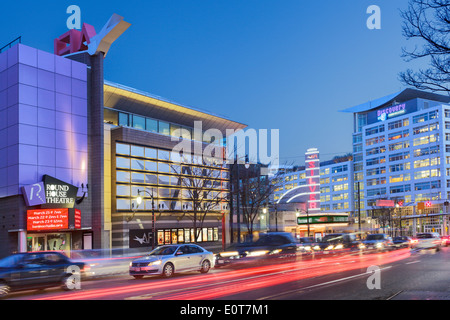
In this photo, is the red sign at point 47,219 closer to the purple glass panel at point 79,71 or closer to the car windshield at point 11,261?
the purple glass panel at point 79,71

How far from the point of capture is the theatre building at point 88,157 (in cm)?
4194

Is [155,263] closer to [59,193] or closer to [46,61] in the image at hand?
[59,193]

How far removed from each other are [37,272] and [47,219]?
2467cm

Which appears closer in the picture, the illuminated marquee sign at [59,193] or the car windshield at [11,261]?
the car windshield at [11,261]

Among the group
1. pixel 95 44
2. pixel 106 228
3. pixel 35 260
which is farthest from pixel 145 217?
pixel 35 260

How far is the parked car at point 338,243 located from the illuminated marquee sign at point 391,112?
10425 cm

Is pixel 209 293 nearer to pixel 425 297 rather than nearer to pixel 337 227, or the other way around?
pixel 425 297

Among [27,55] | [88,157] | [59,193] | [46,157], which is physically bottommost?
[59,193]

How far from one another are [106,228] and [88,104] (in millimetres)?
12923

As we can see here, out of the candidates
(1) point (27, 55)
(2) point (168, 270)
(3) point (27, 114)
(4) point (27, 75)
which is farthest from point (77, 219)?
(2) point (168, 270)

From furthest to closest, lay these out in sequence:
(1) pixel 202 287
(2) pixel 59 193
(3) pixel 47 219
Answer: (2) pixel 59 193, (3) pixel 47 219, (1) pixel 202 287

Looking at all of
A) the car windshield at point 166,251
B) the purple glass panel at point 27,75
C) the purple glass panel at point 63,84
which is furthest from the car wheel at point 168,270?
the purple glass panel at point 63,84

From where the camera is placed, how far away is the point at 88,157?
47.9 m

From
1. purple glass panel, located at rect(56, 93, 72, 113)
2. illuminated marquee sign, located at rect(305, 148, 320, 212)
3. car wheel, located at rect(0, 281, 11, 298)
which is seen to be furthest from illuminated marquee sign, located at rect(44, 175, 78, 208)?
illuminated marquee sign, located at rect(305, 148, 320, 212)
